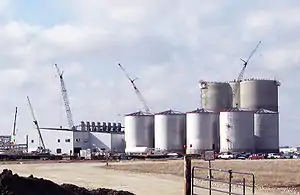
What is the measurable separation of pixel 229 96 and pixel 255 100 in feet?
35.4

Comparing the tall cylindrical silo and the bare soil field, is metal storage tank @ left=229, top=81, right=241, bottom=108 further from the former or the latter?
the bare soil field

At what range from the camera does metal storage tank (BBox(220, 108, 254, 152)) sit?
159 meters

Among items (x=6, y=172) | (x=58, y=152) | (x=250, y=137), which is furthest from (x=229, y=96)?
(x=6, y=172)

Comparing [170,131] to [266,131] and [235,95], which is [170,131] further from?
[266,131]

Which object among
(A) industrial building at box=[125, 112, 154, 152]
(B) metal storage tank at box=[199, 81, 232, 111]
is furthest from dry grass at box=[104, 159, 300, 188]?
(B) metal storage tank at box=[199, 81, 232, 111]

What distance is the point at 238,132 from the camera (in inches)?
6280

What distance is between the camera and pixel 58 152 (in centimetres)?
18900

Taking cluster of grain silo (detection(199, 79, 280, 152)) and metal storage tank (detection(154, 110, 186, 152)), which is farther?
metal storage tank (detection(154, 110, 186, 152))

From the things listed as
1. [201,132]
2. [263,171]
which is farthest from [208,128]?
[263,171]

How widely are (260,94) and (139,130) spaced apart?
34.5 meters

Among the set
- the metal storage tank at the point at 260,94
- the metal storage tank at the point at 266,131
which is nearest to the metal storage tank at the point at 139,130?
the metal storage tank at the point at 260,94

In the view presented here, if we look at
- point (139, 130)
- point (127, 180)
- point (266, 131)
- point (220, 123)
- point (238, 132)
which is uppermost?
point (220, 123)

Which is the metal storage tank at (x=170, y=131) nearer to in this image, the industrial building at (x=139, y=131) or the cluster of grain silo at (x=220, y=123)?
the cluster of grain silo at (x=220, y=123)

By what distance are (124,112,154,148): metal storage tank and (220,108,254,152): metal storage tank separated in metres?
25.0
